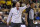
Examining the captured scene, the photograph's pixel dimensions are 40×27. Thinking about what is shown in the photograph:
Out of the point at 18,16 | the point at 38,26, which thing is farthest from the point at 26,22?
the point at 38,26

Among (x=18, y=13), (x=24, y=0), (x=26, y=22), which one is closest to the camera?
(x=18, y=13)

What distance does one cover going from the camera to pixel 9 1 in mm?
5395

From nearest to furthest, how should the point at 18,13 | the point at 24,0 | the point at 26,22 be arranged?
the point at 18,13 < the point at 26,22 < the point at 24,0

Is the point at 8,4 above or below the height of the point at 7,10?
above

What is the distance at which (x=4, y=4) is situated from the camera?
5.41 meters

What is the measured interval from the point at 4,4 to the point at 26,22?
155cm

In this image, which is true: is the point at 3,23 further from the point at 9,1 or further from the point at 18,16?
the point at 18,16

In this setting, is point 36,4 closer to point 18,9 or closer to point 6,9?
point 6,9

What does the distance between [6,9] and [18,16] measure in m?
1.44

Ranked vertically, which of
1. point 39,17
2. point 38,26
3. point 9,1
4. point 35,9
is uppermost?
point 9,1

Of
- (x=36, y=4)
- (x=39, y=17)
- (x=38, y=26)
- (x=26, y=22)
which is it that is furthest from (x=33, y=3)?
(x=26, y=22)

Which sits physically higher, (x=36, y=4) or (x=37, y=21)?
(x=36, y=4)

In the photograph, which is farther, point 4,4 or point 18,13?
point 4,4

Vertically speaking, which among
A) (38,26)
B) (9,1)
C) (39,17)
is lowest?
(38,26)
